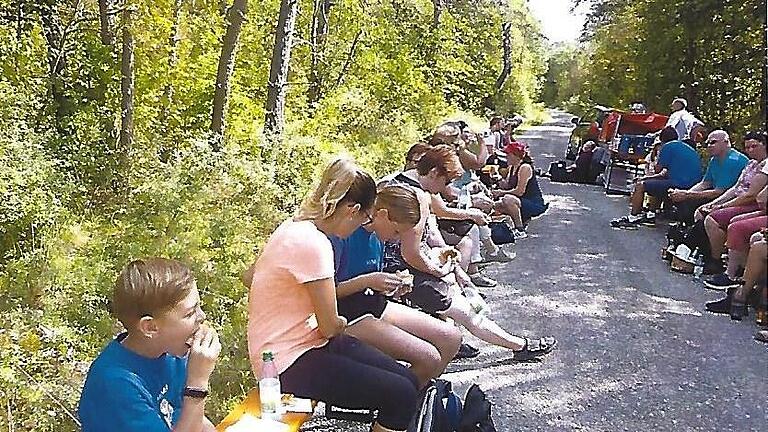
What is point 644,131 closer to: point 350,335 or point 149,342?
point 350,335

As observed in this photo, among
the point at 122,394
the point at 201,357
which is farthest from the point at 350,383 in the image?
the point at 122,394

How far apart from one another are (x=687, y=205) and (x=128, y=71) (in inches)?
275

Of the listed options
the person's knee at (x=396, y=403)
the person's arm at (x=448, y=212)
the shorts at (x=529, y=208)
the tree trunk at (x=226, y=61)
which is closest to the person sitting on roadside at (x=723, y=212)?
the shorts at (x=529, y=208)

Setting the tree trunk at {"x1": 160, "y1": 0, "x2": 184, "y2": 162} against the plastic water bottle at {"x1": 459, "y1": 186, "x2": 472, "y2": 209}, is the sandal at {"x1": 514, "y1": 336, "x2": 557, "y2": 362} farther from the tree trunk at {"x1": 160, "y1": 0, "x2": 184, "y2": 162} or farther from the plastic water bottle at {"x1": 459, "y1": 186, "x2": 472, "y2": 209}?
the tree trunk at {"x1": 160, "y1": 0, "x2": 184, "y2": 162}

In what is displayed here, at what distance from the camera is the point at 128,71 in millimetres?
10773

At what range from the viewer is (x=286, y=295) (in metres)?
3.19

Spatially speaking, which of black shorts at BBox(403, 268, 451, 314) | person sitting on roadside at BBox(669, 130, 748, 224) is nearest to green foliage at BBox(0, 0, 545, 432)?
black shorts at BBox(403, 268, 451, 314)

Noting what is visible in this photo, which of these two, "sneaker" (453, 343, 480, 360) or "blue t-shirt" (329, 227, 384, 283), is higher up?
"blue t-shirt" (329, 227, 384, 283)

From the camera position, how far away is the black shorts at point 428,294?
183 inches

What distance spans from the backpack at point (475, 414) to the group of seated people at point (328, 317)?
0.19 meters

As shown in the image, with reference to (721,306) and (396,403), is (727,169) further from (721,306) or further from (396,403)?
(396,403)

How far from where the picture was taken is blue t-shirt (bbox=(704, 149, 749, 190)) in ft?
26.2

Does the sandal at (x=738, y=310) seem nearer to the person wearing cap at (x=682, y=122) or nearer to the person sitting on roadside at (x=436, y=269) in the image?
the person sitting on roadside at (x=436, y=269)

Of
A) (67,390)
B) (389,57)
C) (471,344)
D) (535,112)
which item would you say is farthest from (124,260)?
(535,112)
